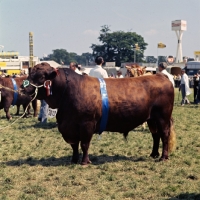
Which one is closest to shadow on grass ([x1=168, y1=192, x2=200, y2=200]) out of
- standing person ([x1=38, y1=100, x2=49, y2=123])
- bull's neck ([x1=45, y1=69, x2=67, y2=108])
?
bull's neck ([x1=45, y1=69, x2=67, y2=108])

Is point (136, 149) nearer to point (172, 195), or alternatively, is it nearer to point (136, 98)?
point (136, 98)

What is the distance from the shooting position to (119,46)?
108 m

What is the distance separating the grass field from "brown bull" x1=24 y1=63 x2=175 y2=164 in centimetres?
55

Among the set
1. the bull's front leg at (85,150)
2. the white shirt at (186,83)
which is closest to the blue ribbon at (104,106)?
the bull's front leg at (85,150)

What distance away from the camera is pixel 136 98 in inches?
299

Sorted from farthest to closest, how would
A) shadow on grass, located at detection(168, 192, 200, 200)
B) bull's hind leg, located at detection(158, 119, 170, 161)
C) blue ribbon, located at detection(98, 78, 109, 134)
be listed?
1. bull's hind leg, located at detection(158, 119, 170, 161)
2. blue ribbon, located at detection(98, 78, 109, 134)
3. shadow on grass, located at detection(168, 192, 200, 200)

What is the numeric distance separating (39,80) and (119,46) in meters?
102

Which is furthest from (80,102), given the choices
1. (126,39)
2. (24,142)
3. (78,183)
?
(126,39)

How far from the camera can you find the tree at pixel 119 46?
108 m

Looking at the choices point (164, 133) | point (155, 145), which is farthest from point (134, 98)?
point (155, 145)

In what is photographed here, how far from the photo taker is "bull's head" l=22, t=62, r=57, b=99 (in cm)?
728

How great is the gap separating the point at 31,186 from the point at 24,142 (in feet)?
13.2

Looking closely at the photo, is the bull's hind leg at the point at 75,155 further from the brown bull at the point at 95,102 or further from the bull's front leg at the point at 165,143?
the bull's front leg at the point at 165,143

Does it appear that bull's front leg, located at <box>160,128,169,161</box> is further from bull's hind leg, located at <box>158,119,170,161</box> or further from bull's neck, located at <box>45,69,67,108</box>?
bull's neck, located at <box>45,69,67,108</box>
